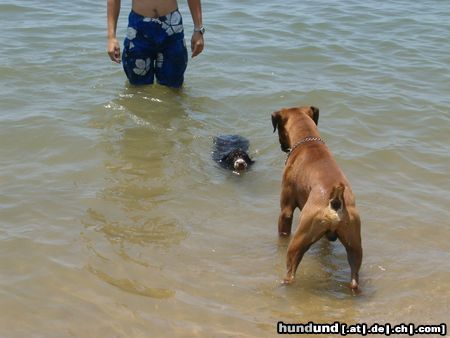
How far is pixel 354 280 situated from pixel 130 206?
2095 millimetres

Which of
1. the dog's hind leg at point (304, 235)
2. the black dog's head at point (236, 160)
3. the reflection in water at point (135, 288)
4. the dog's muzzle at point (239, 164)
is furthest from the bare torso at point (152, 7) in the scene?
the dog's hind leg at point (304, 235)

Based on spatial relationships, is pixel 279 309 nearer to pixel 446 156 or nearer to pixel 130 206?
pixel 130 206

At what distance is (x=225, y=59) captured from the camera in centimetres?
995

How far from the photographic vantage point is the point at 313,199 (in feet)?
14.3

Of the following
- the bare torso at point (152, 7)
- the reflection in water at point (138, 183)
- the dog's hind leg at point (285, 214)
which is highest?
the bare torso at point (152, 7)

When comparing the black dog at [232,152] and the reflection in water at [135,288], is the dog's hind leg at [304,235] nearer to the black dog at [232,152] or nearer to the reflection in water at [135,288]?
the reflection in water at [135,288]

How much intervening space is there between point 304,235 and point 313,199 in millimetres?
238

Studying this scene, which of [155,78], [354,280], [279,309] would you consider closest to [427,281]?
[354,280]

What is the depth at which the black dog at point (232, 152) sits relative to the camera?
21.3 ft

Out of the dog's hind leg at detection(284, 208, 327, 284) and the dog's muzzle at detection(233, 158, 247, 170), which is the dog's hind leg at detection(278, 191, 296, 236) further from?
the dog's muzzle at detection(233, 158, 247, 170)

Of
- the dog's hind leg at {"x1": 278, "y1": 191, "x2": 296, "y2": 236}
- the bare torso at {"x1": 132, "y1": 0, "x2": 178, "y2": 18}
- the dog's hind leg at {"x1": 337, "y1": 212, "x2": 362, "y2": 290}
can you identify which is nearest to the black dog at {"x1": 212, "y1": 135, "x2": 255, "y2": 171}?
the dog's hind leg at {"x1": 278, "y1": 191, "x2": 296, "y2": 236}

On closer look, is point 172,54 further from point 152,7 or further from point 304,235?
point 304,235

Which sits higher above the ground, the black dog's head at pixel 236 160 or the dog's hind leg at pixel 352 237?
the dog's hind leg at pixel 352 237

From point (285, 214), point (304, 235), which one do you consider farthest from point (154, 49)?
point (304, 235)
